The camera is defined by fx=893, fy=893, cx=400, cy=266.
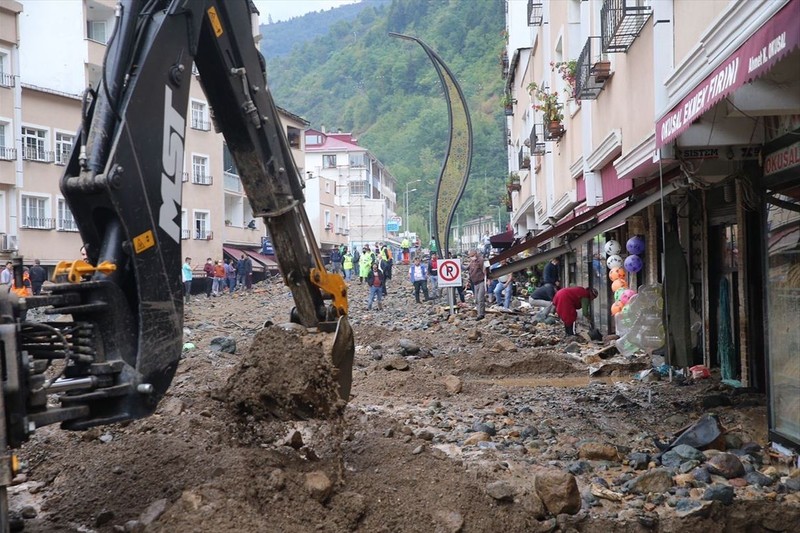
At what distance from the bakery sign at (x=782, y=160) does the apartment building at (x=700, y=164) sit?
0.04 feet

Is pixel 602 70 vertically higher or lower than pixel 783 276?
higher

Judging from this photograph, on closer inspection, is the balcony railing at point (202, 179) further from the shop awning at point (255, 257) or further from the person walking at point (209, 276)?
the person walking at point (209, 276)

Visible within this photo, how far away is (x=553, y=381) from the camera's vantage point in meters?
13.0

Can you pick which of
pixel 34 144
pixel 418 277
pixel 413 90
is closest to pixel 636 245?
pixel 418 277

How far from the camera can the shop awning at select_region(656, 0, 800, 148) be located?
507cm

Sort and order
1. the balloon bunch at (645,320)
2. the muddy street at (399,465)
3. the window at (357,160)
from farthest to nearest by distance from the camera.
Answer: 1. the window at (357,160)
2. the balloon bunch at (645,320)
3. the muddy street at (399,465)

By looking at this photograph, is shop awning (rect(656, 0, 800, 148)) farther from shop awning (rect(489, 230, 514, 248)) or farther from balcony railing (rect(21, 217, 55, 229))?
balcony railing (rect(21, 217, 55, 229))

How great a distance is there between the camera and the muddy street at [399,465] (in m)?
5.74

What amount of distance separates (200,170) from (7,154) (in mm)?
13133

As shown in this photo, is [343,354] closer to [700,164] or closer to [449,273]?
[700,164]

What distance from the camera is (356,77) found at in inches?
5615

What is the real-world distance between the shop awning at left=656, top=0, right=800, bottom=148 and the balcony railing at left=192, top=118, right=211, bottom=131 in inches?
1500

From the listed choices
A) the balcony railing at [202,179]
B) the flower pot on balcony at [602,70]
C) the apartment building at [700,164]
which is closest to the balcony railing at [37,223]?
the balcony railing at [202,179]

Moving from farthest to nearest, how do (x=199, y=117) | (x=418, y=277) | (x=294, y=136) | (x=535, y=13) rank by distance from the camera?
(x=294, y=136)
(x=199, y=117)
(x=418, y=277)
(x=535, y=13)
